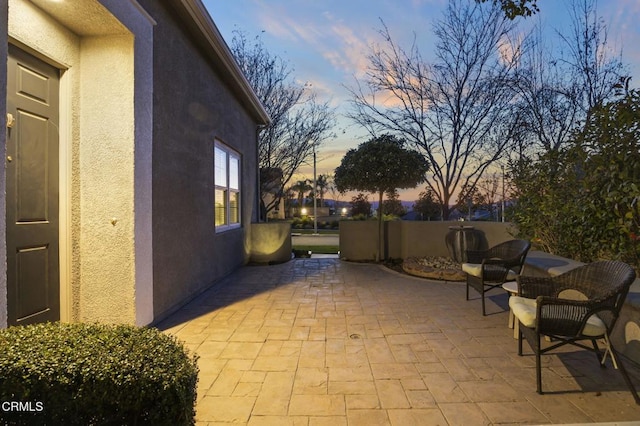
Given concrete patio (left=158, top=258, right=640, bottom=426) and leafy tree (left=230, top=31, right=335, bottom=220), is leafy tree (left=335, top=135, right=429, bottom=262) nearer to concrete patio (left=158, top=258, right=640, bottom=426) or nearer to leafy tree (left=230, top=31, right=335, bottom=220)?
concrete patio (left=158, top=258, right=640, bottom=426)

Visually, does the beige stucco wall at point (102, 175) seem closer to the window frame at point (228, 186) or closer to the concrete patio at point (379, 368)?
the concrete patio at point (379, 368)

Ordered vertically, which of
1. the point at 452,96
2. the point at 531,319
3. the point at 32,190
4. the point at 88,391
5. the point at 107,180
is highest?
the point at 452,96

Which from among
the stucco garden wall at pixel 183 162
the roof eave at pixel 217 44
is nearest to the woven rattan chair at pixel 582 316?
the stucco garden wall at pixel 183 162

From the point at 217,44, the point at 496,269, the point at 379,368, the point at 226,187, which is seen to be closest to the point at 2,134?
the point at 379,368

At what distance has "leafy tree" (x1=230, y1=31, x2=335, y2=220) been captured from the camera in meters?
11.5

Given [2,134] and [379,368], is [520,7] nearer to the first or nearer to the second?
[379,368]

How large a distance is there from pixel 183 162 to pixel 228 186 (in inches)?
90.1

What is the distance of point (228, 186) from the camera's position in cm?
678

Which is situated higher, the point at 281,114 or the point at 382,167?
the point at 281,114

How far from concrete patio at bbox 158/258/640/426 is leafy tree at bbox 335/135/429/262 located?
10.3 ft

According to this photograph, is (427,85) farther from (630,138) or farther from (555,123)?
(630,138)

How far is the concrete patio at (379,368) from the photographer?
6.98ft

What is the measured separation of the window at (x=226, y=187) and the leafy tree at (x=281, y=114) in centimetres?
414

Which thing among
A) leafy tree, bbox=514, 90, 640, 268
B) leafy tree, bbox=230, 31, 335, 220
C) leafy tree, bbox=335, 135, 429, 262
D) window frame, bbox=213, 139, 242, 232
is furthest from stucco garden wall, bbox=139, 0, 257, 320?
leafy tree, bbox=230, 31, 335, 220
